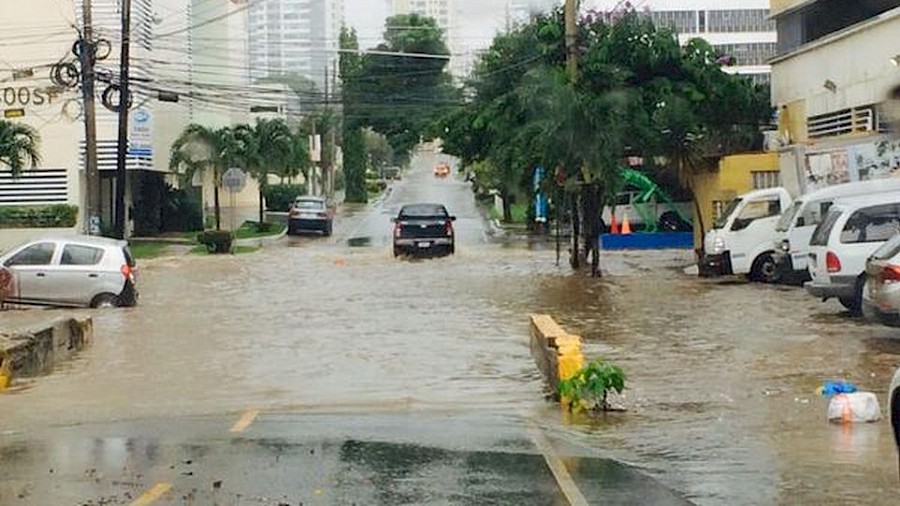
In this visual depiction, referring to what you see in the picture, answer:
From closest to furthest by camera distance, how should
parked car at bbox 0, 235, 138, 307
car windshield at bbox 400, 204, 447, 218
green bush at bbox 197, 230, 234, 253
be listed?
parked car at bbox 0, 235, 138, 307 < car windshield at bbox 400, 204, 447, 218 < green bush at bbox 197, 230, 234, 253

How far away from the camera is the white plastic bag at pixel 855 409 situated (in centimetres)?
1188

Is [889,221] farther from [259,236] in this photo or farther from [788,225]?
[259,236]

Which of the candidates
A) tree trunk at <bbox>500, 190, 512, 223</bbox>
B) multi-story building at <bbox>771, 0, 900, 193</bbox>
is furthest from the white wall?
tree trunk at <bbox>500, 190, 512, 223</bbox>

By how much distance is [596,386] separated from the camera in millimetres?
13117

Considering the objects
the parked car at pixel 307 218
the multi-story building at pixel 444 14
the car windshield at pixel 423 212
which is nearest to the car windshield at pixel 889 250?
the car windshield at pixel 423 212

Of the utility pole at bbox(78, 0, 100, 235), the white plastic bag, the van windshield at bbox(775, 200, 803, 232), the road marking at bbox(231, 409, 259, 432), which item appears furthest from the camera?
the utility pole at bbox(78, 0, 100, 235)

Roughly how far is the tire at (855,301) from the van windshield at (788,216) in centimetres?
448

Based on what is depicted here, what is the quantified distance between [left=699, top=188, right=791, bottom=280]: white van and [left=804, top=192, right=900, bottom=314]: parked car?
8.29 meters

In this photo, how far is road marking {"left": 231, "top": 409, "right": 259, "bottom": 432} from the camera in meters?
12.3

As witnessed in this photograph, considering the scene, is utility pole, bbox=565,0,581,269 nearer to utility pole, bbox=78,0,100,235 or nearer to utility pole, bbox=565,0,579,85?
utility pole, bbox=565,0,579,85

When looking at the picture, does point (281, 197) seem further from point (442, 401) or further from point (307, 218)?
point (442, 401)

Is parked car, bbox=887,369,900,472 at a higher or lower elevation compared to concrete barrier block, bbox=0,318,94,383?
higher

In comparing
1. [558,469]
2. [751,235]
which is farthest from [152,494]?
[751,235]

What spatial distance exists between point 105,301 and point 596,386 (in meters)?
15.2
